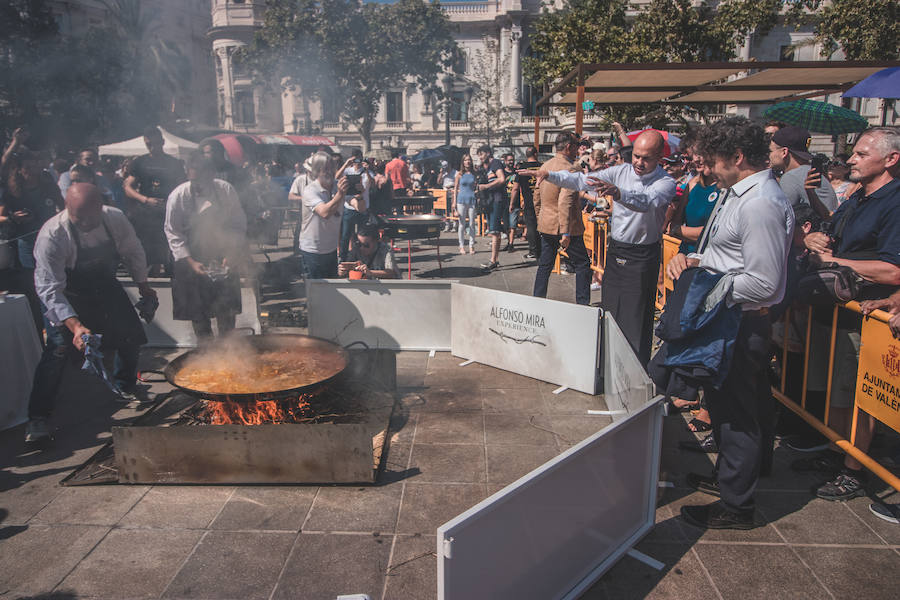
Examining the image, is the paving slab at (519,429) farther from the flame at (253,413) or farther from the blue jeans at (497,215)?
the blue jeans at (497,215)

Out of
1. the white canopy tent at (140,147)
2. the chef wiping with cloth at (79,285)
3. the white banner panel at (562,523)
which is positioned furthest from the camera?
the white canopy tent at (140,147)

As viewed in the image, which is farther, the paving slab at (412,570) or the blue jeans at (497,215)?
the blue jeans at (497,215)

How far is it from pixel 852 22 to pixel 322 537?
2804 cm

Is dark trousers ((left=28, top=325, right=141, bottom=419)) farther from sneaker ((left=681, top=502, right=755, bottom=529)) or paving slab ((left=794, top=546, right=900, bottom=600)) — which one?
paving slab ((left=794, top=546, right=900, bottom=600))

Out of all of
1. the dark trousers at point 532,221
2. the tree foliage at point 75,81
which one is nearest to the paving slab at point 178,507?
the dark trousers at point 532,221

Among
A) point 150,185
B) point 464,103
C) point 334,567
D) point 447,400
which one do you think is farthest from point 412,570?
point 464,103

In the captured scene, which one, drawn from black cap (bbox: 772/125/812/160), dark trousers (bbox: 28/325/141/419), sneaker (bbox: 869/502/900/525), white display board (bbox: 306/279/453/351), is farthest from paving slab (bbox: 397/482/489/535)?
black cap (bbox: 772/125/812/160)

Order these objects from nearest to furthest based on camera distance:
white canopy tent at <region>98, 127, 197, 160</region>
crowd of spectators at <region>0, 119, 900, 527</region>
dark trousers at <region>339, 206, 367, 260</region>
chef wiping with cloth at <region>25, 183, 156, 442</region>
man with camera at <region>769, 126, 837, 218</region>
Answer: crowd of spectators at <region>0, 119, 900, 527</region>, chef wiping with cloth at <region>25, 183, 156, 442</region>, man with camera at <region>769, 126, 837, 218</region>, dark trousers at <region>339, 206, 367, 260</region>, white canopy tent at <region>98, 127, 197, 160</region>

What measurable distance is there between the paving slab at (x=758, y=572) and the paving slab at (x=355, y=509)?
5.96 feet

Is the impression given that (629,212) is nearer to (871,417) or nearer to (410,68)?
(871,417)

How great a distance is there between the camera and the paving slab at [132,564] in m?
3.01

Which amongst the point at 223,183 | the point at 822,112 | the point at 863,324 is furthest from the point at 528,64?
the point at 863,324

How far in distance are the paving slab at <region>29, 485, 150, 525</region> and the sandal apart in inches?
164

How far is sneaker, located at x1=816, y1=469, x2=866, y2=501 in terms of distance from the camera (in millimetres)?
3744
